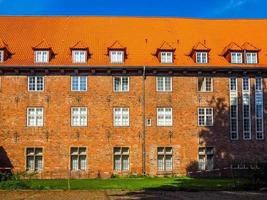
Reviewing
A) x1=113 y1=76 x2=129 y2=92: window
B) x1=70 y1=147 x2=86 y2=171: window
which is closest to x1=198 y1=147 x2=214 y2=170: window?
x1=113 y1=76 x2=129 y2=92: window

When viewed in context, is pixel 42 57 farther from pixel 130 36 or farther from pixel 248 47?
pixel 248 47

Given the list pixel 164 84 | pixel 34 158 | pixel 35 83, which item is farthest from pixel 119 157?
pixel 35 83

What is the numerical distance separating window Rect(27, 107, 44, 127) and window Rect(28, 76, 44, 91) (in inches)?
55.5

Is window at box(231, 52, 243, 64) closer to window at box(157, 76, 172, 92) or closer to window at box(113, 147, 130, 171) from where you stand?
window at box(157, 76, 172, 92)

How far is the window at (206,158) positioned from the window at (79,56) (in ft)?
34.5

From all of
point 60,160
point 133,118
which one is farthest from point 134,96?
point 60,160

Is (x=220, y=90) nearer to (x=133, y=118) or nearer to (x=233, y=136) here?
(x=233, y=136)

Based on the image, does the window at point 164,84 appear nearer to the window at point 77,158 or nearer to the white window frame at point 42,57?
the window at point 77,158

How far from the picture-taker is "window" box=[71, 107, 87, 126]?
35531mm

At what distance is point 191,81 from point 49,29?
12007 millimetres

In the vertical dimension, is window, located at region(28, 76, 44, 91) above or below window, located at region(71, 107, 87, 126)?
above

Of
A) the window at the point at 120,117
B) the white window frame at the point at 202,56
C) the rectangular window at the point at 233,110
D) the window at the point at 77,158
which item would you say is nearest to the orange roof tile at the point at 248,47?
the rectangular window at the point at 233,110

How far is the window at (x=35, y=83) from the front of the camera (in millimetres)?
35531

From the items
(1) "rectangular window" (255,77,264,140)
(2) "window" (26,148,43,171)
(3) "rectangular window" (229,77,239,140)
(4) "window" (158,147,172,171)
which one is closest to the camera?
(2) "window" (26,148,43,171)
